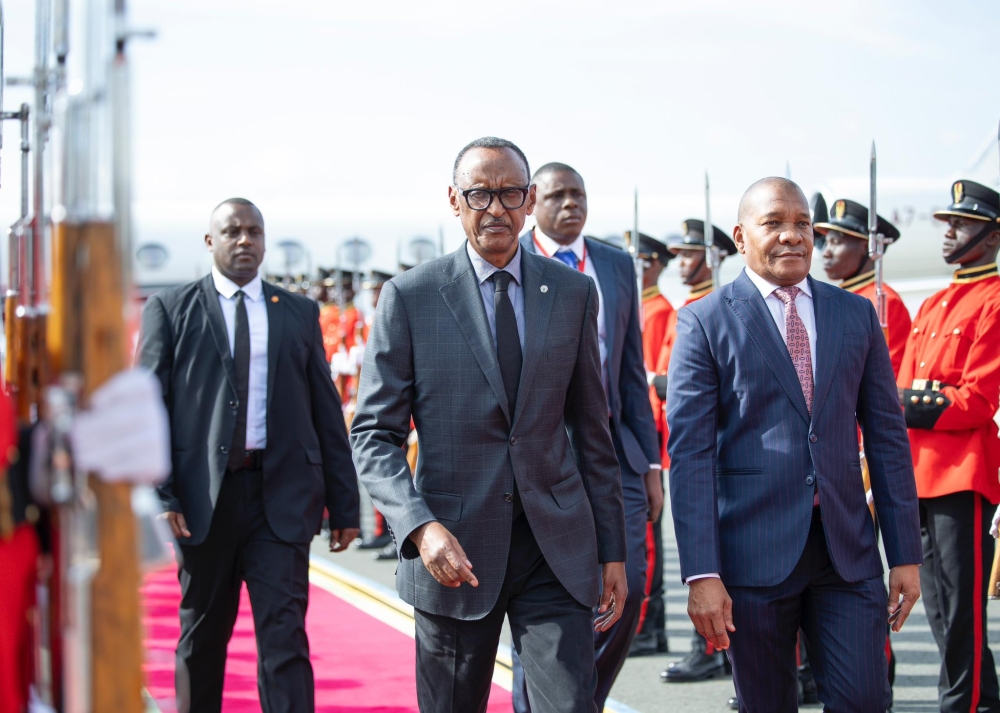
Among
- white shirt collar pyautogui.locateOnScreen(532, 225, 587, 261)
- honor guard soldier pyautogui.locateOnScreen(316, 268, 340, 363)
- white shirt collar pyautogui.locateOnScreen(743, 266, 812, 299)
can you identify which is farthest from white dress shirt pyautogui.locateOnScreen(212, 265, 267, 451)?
honor guard soldier pyautogui.locateOnScreen(316, 268, 340, 363)

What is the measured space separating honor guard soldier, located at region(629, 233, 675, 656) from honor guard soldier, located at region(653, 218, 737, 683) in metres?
0.12

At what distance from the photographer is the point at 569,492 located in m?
3.65

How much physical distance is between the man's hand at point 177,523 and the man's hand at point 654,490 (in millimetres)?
1899

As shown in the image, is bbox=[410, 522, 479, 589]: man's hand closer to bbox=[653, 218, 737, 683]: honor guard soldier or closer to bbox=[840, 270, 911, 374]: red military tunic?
bbox=[653, 218, 737, 683]: honor guard soldier

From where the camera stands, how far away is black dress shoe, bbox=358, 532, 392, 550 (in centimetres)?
995

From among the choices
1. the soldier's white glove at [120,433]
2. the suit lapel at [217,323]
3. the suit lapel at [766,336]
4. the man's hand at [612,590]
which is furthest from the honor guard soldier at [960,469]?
the soldier's white glove at [120,433]

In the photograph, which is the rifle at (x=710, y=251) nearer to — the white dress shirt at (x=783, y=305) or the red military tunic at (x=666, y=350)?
the red military tunic at (x=666, y=350)

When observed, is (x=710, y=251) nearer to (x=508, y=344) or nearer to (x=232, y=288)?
(x=232, y=288)

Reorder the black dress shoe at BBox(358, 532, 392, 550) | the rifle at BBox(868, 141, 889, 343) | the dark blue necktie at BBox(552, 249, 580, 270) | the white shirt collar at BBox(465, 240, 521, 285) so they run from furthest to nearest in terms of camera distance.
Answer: the black dress shoe at BBox(358, 532, 392, 550)
the rifle at BBox(868, 141, 889, 343)
the dark blue necktie at BBox(552, 249, 580, 270)
the white shirt collar at BBox(465, 240, 521, 285)

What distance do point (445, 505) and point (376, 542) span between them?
663cm

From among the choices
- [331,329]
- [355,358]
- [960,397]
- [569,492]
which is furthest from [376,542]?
[569,492]

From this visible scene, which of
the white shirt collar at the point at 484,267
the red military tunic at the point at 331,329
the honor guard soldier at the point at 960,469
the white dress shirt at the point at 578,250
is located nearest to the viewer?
the white shirt collar at the point at 484,267

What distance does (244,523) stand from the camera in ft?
15.1

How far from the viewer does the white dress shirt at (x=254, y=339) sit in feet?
15.4
